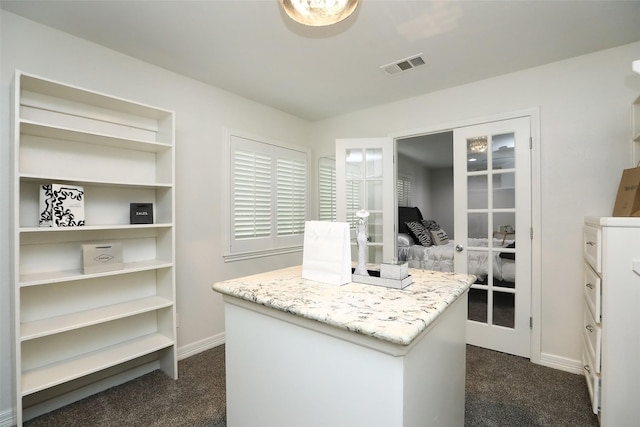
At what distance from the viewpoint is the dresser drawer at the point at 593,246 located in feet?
5.58

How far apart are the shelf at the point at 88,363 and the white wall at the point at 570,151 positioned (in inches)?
121

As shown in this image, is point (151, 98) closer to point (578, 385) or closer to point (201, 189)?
point (201, 189)

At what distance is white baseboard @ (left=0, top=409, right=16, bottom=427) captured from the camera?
1.74 metres

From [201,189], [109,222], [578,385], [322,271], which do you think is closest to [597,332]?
[578,385]

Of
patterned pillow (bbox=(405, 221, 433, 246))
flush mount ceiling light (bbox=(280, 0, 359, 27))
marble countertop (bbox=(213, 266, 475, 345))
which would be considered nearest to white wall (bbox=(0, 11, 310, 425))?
marble countertop (bbox=(213, 266, 475, 345))

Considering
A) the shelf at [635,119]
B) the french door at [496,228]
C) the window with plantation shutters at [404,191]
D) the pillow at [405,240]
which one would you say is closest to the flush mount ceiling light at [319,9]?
the french door at [496,228]

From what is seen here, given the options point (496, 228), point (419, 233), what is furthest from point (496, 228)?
point (419, 233)

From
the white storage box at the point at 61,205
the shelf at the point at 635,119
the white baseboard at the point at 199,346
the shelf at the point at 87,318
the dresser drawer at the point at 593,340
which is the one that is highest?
the shelf at the point at 635,119

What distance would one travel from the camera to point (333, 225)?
1.39 meters

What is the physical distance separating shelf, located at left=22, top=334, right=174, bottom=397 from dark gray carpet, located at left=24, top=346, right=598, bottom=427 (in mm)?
285

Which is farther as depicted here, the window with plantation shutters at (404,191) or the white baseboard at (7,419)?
the window with plantation shutters at (404,191)

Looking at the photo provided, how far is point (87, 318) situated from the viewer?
1.94 m

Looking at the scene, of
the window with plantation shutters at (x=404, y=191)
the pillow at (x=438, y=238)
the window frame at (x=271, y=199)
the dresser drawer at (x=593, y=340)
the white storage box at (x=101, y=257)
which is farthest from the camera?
the window with plantation shutters at (x=404, y=191)

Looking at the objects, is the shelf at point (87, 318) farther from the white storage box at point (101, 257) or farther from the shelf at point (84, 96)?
the shelf at point (84, 96)
